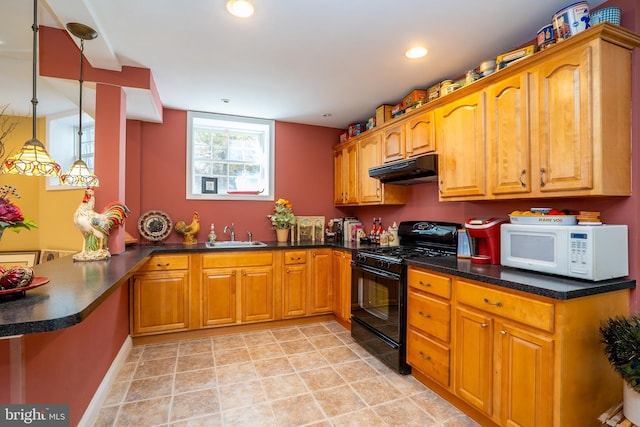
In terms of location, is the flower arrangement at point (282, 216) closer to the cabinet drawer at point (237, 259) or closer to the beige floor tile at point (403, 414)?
the cabinet drawer at point (237, 259)

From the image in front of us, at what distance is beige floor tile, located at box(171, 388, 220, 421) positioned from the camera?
1.95 metres

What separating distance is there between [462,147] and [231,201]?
265 cm

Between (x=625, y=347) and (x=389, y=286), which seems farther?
(x=389, y=286)

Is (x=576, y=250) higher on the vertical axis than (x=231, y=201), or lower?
lower

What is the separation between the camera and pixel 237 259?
324cm

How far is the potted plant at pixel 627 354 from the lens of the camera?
4.48ft

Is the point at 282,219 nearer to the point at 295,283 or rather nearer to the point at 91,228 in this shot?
the point at 295,283

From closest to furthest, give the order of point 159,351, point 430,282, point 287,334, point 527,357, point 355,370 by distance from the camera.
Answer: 1. point 527,357
2. point 430,282
3. point 355,370
4. point 159,351
5. point 287,334

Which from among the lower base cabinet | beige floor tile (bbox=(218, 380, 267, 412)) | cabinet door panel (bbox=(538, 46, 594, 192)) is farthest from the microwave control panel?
beige floor tile (bbox=(218, 380, 267, 412))

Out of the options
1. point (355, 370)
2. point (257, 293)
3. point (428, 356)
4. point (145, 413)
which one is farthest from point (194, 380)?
point (428, 356)

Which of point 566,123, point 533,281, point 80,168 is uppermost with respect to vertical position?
point 566,123

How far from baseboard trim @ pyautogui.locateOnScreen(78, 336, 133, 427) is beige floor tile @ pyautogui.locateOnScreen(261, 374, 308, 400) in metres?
1.03

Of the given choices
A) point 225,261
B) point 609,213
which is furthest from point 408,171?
point 225,261

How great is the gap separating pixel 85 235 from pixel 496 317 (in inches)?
108
